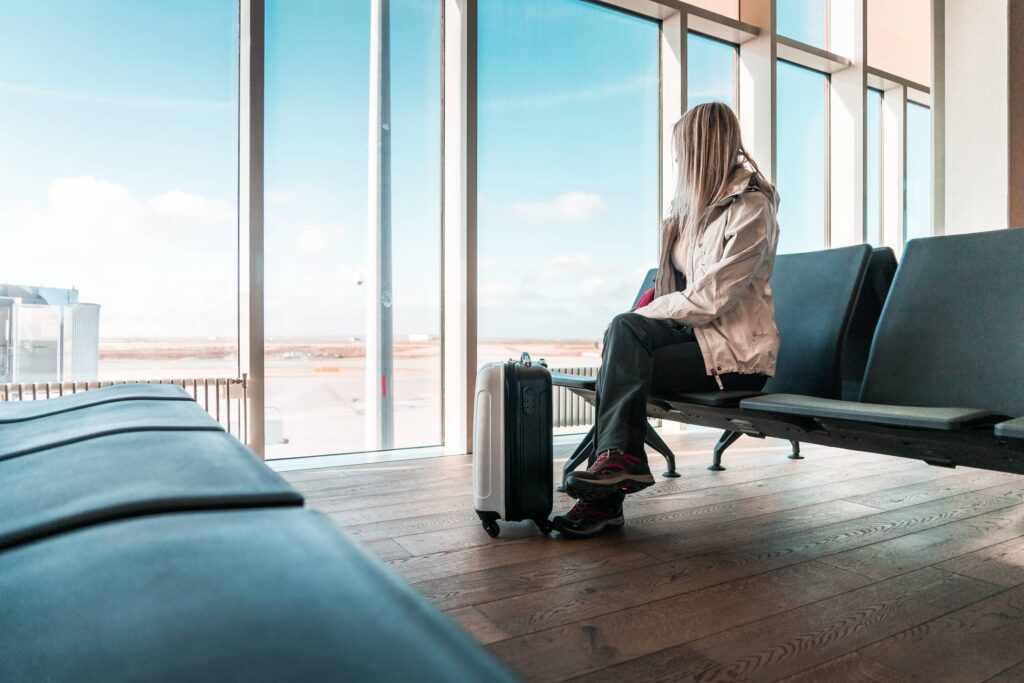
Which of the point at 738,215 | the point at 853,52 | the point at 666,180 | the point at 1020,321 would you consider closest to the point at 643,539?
the point at 738,215

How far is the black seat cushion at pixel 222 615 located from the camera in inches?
9.5

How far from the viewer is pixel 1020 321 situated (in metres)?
1.71

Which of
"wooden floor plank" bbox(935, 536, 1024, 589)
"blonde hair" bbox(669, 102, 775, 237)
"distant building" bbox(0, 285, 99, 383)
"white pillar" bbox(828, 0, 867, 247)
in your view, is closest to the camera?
"wooden floor plank" bbox(935, 536, 1024, 589)

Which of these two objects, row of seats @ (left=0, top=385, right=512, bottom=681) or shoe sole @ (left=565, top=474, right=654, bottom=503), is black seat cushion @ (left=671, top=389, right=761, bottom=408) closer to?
shoe sole @ (left=565, top=474, right=654, bottom=503)

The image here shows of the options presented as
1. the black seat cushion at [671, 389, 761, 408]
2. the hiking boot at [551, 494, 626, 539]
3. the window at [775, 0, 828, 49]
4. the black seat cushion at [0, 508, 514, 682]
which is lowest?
the hiking boot at [551, 494, 626, 539]

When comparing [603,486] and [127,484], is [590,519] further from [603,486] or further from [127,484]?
[127,484]

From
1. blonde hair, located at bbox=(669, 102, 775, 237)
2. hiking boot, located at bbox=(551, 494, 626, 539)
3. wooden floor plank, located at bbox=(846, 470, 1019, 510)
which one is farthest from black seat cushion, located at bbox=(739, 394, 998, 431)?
wooden floor plank, located at bbox=(846, 470, 1019, 510)

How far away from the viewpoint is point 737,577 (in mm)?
1578

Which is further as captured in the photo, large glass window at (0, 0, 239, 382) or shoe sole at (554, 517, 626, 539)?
large glass window at (0, 0, 239, 382)

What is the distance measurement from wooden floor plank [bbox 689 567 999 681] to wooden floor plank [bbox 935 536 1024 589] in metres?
0.06

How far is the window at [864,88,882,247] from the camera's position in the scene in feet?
17.4

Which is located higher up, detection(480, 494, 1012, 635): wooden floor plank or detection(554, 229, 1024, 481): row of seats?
detection(554, 229, 1024, 481): row of seats

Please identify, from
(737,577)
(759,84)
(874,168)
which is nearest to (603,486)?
(737,577)

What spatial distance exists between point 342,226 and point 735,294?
2.20 meters
